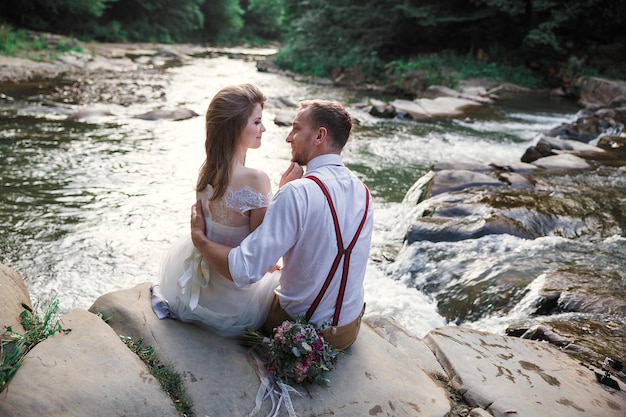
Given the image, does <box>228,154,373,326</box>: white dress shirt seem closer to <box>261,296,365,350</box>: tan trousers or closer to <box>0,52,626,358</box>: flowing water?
<box>261,296,365,350</box>: tan trousers

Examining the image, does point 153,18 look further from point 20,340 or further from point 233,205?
point 20,340

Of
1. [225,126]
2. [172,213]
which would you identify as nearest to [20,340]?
[225,126]

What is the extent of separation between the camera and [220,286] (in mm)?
2590

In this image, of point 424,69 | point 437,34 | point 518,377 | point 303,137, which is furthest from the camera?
point 437,34

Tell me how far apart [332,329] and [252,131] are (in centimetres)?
101

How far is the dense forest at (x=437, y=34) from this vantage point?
2106cm

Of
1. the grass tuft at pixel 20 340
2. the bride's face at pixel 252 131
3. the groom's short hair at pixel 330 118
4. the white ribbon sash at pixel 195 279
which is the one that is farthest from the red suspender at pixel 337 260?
the grass tuft at pixel 20 340

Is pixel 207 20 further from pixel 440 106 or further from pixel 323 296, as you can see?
pixel 323 296

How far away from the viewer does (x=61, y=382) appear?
2.16m

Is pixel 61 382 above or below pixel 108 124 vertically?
above

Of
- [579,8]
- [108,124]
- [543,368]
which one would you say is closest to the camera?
[543,368]

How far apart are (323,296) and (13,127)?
9.31 m

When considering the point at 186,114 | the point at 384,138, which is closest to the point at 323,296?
the point at 384,138

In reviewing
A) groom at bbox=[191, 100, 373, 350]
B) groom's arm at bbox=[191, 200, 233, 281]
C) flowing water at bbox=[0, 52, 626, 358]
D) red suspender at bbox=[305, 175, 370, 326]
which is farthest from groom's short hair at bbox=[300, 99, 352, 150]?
flowing water at bbox=[0, 52, 626, 358]
